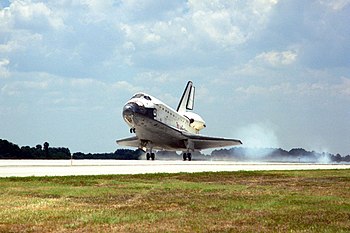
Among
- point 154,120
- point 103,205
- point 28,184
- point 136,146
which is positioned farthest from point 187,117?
point 103,205

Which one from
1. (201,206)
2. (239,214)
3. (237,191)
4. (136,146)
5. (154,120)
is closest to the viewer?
(239,214)

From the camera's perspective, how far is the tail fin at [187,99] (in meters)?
98.0

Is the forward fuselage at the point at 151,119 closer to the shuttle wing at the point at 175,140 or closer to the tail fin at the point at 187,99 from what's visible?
the shuttle wing at the point at 175,140

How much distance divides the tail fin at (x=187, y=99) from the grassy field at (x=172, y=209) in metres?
76.1

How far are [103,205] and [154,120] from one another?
50650 millimetres

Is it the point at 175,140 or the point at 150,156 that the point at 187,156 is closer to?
the point at 175,140

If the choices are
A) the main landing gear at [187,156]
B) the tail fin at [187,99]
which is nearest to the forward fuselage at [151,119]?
the main landing gear at [187,156]

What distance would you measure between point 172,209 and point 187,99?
85433 millimetres

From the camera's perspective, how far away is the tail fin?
98000mm

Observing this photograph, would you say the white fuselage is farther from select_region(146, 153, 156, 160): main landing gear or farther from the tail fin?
the tail fin

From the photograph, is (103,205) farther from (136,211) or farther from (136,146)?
(136,146)

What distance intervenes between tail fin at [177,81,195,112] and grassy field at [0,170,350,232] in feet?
250

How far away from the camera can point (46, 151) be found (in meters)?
74.7

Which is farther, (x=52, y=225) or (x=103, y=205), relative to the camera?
(x=103, y=205)
